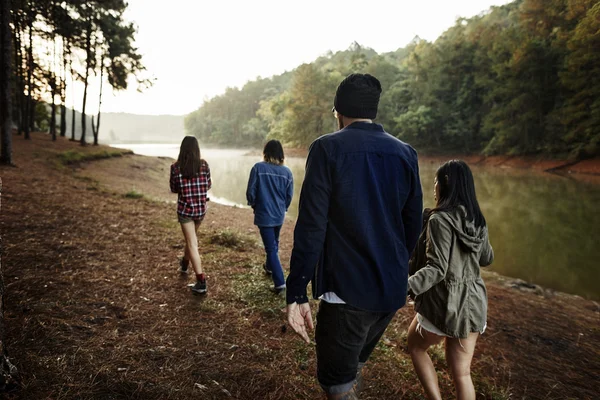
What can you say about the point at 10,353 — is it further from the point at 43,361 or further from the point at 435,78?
Answer: the point at 435,78

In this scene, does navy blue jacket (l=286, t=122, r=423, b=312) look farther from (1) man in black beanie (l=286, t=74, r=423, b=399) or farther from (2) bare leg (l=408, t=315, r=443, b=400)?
(2) bare leg (l=408, t=315, r=443, b=400)

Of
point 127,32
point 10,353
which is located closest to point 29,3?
point 127,32

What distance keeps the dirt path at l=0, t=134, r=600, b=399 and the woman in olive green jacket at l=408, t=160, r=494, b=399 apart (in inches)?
32.1

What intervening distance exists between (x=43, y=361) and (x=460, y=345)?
2.85 m

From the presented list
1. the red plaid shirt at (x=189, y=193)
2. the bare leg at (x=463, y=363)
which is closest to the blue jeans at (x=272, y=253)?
the red plaid shirt at (x=189, y=193)

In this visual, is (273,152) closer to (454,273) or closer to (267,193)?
(267,193)

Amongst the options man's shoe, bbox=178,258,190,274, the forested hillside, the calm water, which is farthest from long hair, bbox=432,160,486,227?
the forested hillside

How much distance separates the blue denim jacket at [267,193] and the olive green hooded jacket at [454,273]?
2.30 m

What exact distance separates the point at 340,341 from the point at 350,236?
0.52 m

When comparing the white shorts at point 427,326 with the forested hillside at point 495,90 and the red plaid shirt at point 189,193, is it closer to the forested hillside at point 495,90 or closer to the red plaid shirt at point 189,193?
the red plaid shirt at point 189,193

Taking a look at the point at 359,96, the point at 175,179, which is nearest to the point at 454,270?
the point at 359,96

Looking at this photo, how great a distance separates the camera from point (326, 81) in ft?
160

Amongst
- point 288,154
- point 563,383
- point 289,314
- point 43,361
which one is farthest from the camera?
point 288,154

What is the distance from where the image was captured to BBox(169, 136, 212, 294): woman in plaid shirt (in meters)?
3.87
